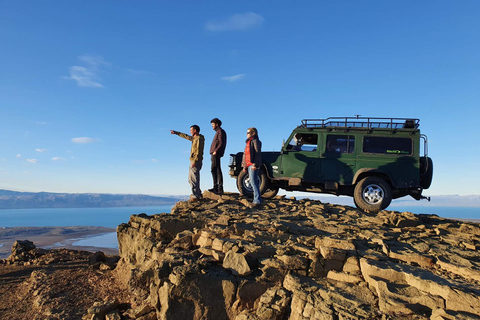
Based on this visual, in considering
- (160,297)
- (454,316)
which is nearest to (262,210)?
(160,297)

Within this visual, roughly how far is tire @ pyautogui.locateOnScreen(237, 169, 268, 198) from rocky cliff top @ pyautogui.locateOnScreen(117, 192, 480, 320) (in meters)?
2.10

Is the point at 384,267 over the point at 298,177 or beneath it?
beneath

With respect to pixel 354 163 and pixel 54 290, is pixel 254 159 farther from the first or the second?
pixel 54 290

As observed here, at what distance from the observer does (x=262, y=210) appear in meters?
7.35

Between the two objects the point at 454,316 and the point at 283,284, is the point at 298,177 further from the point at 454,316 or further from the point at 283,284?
the point at 454,316

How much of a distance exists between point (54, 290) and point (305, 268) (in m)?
5.90

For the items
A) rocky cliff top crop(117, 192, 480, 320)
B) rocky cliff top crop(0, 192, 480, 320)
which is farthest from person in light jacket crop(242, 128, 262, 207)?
rocky cliff top crop(117, 192, 480, 320)

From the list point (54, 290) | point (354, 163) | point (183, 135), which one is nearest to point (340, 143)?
point (354, 163)

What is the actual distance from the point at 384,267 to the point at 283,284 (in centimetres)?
151

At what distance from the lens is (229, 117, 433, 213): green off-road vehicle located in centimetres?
789

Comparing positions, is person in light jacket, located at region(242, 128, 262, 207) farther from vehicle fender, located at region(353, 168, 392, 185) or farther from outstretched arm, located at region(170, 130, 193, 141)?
vehicle fender, located at region(353, 168, 392, 185)

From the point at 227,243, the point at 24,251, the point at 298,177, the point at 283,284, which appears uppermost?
the point at 298,177

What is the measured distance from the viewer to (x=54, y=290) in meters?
6.41

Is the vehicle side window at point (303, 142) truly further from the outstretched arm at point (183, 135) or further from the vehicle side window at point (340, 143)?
the outstretched arm at point (183, 135)
